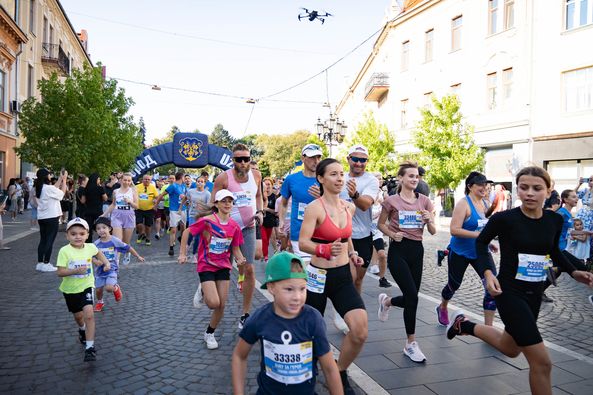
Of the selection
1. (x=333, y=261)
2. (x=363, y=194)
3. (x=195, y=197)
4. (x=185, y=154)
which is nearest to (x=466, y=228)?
(x=363, y=194)

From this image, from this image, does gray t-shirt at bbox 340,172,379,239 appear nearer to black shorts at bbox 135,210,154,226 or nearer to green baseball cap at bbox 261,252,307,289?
green baseball cap at bbox 261,252,307,289

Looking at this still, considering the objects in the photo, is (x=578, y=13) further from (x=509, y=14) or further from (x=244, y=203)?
(x=244, y=203)

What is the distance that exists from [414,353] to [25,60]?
29909mm

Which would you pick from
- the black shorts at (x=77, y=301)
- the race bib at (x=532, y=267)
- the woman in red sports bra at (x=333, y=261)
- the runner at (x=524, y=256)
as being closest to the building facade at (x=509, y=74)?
the runner at (x=524, y=256)

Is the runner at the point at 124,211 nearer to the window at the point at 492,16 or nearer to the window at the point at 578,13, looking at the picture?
the window at the point at 578,13

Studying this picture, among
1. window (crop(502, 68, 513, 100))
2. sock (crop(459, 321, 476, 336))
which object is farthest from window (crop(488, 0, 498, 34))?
sock (crop(459, 321, 476, 336))

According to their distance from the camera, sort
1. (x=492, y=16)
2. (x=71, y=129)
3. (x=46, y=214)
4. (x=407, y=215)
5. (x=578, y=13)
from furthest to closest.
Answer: (x=492, y=16) → (x=578, y=13) → (x=71, y=129) → (x=46, y=214) → (x=407, y=215)

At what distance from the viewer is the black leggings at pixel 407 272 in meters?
4.42

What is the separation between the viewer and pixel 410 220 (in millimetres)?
4836

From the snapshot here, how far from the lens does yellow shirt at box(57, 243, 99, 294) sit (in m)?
4.52

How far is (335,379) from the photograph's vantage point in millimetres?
2449

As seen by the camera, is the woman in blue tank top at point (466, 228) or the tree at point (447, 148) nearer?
the woman in blue tank top at point (466, 228)

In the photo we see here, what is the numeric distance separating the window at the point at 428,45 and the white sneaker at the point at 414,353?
26.7 m

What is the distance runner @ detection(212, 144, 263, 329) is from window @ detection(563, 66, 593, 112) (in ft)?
62.0
